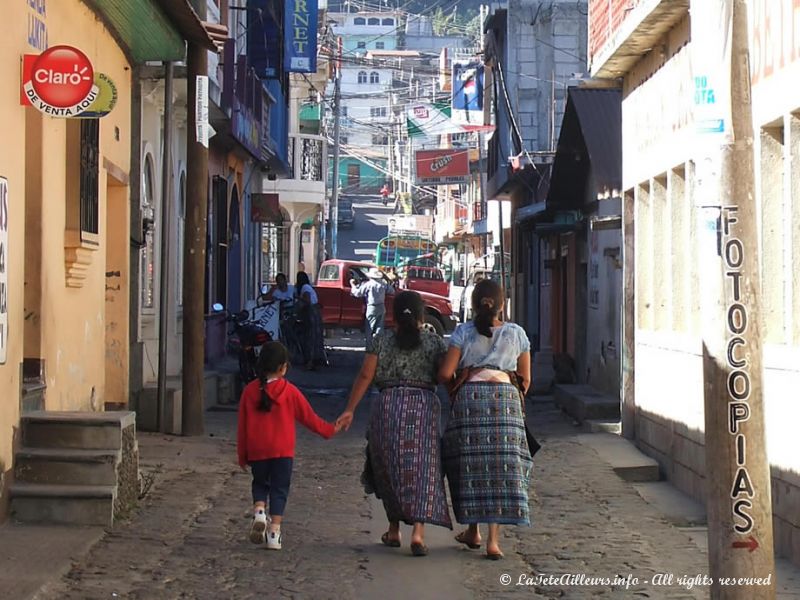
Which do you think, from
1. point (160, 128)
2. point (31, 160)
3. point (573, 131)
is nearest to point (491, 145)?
point (573, 131)

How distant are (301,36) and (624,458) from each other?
1659 centimetres

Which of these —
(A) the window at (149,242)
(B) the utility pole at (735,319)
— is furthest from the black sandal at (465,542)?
(A) the window at (149,242)

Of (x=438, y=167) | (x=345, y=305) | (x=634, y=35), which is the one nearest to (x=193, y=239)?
(x=634, y=35)

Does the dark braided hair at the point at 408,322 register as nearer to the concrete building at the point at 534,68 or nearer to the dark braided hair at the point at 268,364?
the dark braided hair at the point at 268,364

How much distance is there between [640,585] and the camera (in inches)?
302

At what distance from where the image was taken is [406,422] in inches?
330

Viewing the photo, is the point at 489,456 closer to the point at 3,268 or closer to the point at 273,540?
the point at 273,540

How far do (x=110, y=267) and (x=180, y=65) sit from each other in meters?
2.92

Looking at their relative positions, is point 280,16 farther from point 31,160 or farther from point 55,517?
point 55,517

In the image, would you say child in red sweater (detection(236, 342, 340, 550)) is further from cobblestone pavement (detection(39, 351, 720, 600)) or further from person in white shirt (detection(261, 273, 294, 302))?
person in white shirt (detection(261, 273, 294, 302))

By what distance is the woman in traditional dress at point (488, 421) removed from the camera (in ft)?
27.2

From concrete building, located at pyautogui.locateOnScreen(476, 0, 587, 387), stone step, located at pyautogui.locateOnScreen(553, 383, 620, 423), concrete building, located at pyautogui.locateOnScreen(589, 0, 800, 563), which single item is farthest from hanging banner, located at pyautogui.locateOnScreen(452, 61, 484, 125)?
concrete building, located at pyautogui.locateOnScreen(589, 0, 800, 563)

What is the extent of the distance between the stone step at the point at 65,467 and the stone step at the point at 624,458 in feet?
17.1

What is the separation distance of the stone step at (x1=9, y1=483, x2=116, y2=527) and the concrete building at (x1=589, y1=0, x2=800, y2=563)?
3.93 m
